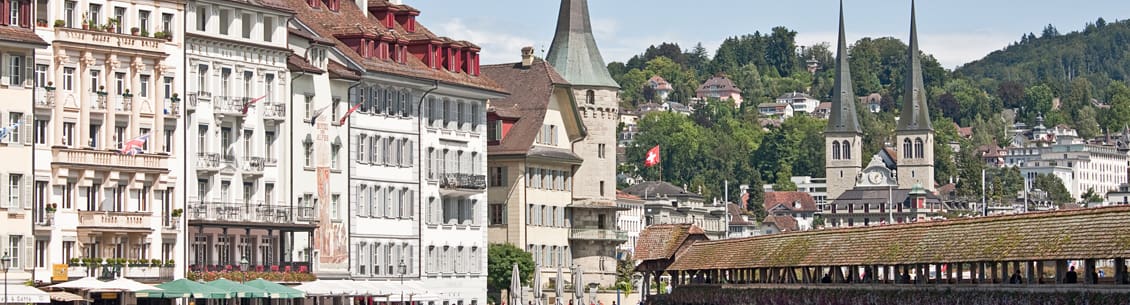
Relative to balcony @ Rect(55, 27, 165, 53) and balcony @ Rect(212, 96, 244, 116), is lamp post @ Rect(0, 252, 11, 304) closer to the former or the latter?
balcony @ Rect(55, 27, 165, 53)

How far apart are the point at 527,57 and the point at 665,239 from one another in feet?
94.4

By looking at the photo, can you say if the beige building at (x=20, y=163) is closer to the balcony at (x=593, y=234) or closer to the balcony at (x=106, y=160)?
the balcony at (x=106, y=160)

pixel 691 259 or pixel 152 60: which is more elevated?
pixel 152 60

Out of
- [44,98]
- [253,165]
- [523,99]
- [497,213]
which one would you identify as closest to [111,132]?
[44,98]

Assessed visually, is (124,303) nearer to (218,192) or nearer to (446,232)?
(218,192)

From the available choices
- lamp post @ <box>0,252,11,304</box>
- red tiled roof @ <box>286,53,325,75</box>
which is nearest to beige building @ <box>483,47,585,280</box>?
red tiled roof @ <box>286,53,325,75</box>

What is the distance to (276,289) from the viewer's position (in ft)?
283

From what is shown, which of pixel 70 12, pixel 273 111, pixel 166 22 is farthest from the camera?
pixel 273 111

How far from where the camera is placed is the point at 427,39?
10962 cm

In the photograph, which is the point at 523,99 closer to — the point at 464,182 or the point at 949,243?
the point at 464,182

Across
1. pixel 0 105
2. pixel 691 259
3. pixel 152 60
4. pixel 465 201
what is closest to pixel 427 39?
pixel 465 201

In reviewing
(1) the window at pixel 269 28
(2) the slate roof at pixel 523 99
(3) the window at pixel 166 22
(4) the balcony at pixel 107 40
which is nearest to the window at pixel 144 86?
(4) the balcony at pixel 107 40

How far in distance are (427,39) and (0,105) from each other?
30468 millimetres

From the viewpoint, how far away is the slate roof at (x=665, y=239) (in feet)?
336
